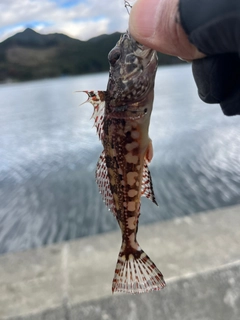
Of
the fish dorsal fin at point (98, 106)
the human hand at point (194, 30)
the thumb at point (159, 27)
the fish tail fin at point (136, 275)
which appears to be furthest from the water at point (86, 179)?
the thumb at point (159, 27)

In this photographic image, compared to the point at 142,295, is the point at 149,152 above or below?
above

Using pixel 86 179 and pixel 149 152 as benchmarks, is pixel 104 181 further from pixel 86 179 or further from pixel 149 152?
pixel 86 179

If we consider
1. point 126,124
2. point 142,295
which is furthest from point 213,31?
point 142,295

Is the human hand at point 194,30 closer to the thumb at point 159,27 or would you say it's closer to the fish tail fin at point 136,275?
the thumb at point 159,27

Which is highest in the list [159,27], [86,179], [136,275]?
[159,27]

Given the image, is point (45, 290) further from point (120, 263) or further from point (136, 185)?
point (136, 185)

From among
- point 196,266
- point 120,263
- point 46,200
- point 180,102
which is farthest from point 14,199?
point 180,102
